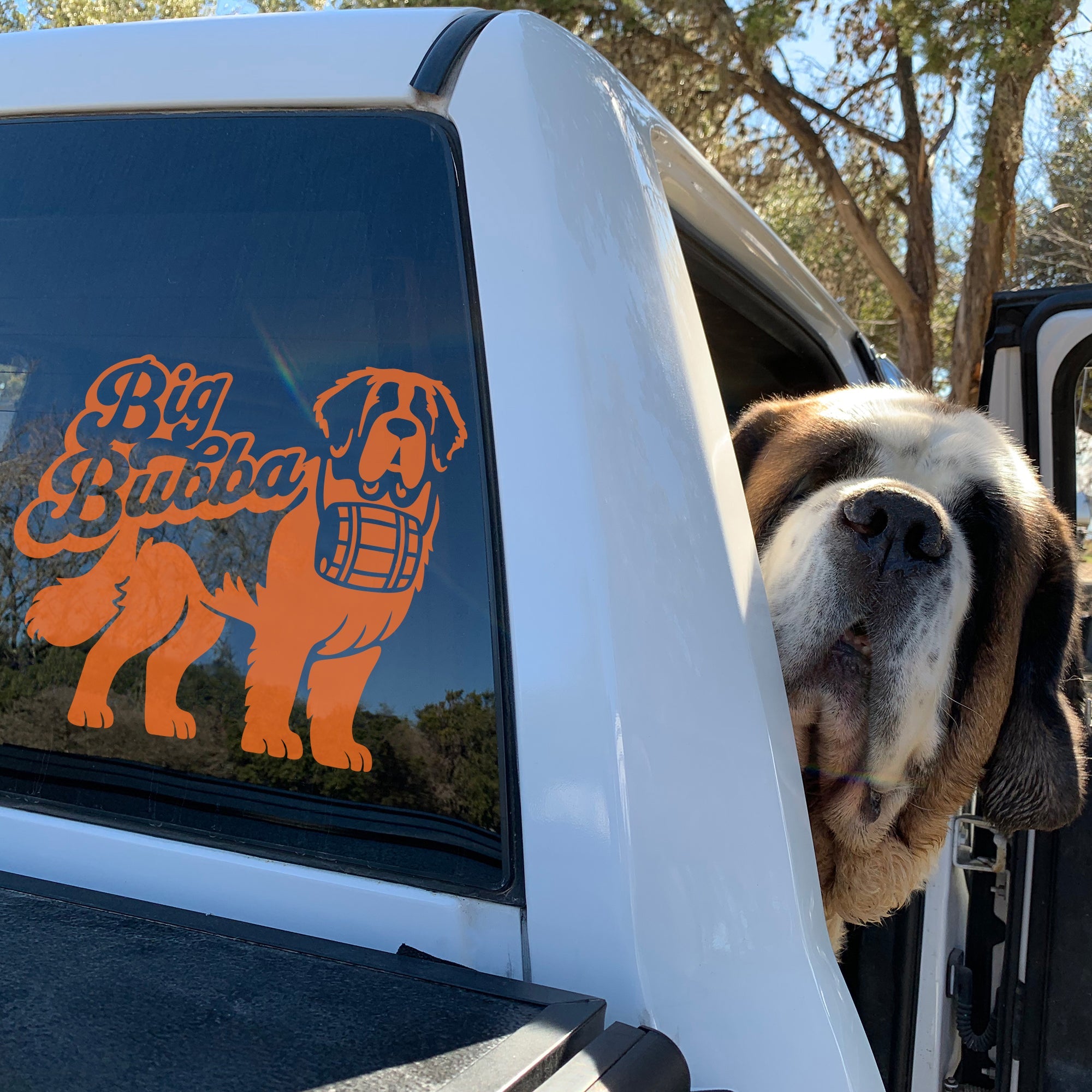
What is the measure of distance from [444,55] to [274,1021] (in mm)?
1044

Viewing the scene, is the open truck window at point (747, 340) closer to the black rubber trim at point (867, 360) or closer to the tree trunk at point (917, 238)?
the black rubber trim at point (867, 360)

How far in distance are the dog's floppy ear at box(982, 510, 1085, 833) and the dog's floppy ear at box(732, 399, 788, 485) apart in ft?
1.88

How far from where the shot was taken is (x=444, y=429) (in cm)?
116

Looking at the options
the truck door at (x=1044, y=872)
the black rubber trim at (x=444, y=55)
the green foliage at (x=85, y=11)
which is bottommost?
the truck door at (x=1044, y=872)

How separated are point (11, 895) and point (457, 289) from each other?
82 cm

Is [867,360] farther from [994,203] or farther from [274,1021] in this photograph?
[994,203]

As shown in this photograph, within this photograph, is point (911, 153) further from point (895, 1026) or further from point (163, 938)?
point (163, 938)

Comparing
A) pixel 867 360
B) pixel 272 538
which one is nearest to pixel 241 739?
pixel 272 538

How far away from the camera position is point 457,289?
46.8 inches

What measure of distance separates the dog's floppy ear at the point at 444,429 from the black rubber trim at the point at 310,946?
1.65 feet

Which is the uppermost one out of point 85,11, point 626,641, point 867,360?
point 85,11

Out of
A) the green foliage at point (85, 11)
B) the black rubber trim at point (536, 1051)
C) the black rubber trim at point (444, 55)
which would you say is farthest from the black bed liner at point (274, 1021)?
the green foliage at point (85, 11)

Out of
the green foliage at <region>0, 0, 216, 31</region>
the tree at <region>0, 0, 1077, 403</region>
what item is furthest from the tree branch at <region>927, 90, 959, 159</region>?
the green foliage at <region>0, 0, 216, 31</region>

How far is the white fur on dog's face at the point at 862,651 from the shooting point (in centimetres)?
167
